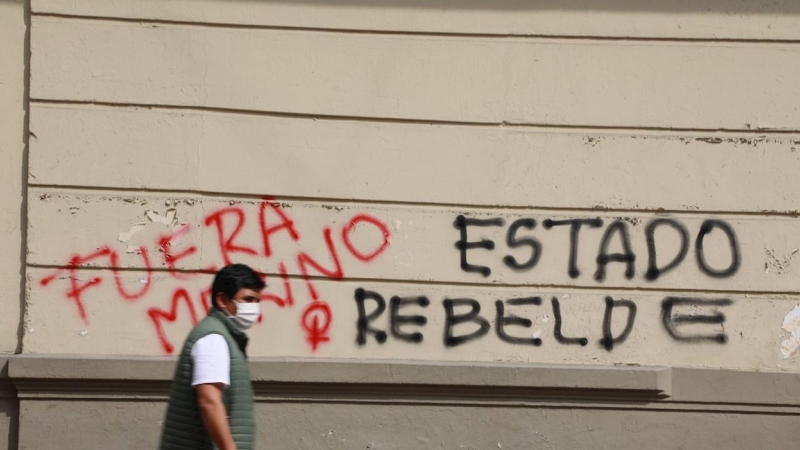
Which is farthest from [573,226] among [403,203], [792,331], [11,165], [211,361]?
[11,165]

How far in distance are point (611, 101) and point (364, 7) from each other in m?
1.34

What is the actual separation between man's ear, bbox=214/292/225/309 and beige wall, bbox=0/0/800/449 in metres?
1.63

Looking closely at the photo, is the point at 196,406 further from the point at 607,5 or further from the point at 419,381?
the point at 607,5

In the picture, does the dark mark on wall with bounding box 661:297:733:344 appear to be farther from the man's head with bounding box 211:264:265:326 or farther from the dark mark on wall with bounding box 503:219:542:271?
the man's head with bounding box 211:264:265:326

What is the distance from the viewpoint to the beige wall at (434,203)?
209 inches

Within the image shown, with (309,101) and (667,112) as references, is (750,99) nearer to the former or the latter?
(667,112)

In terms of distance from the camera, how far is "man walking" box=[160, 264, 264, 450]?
3.43 meters

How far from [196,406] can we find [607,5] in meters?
3.09

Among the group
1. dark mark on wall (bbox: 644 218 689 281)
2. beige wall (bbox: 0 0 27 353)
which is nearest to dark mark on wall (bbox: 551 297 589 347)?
dark mark on wall (bbox: 644 218 689 281)

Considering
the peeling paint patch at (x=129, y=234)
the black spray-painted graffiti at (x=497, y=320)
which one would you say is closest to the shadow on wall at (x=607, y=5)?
the peeling paint patch at (x=129, y=234)

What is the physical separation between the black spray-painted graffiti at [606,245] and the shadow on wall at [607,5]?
107 cm

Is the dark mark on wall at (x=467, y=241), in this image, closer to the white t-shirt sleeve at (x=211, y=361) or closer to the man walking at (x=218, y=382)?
the man walking at (x=218, y=382)

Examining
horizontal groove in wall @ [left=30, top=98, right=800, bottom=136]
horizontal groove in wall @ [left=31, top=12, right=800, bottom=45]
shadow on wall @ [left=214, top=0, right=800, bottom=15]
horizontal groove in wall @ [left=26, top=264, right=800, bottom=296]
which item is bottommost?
horizontal groove in wall @ [left=26, top=264, right=800, bottom=296]

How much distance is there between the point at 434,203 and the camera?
5.39 meters
